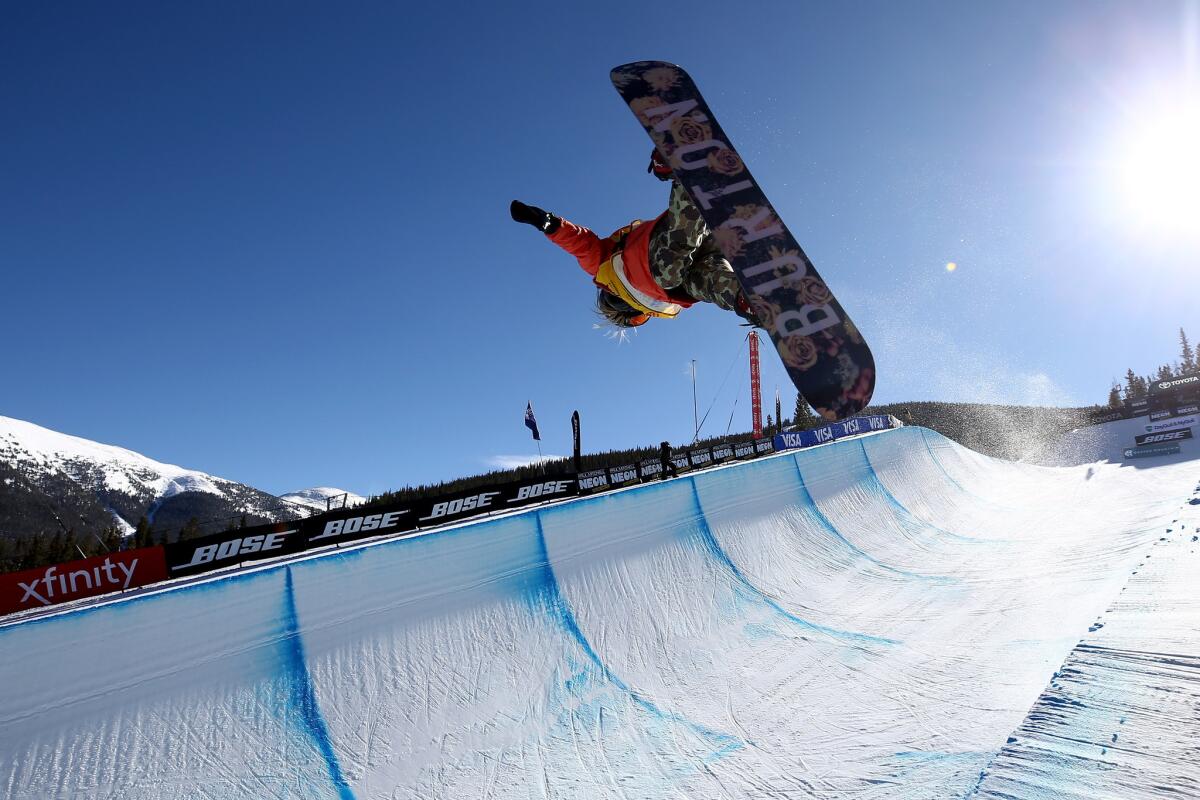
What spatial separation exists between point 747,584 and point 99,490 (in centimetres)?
17783

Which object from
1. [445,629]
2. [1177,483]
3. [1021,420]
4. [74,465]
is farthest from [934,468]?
[74,465]

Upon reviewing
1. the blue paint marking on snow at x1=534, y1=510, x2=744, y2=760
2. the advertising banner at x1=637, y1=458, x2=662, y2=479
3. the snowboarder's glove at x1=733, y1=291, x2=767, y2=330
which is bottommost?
the blue paint marking on snow at x1=534, y1=510, x2=744, y2=760

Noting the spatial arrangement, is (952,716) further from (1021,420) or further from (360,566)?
(1021,420)

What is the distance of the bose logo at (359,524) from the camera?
13484mm

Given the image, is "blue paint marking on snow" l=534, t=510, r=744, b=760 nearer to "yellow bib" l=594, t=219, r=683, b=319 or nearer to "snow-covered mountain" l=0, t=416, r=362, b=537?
"yellow bib" l=594, t=219, r=683, b=319

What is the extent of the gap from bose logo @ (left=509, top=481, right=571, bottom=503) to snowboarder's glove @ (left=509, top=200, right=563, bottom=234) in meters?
13.7

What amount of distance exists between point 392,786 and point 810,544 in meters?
4.97

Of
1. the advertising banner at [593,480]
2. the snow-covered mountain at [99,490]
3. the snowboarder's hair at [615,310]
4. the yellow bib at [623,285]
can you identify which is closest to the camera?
the yellow bib at [623,285]

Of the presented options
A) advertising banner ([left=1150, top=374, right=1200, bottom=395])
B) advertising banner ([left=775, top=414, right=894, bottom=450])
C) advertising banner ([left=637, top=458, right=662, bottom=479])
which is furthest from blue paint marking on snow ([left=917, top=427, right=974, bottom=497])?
advertising banner ([left=1150, top=374, right=1200, bottom=395])

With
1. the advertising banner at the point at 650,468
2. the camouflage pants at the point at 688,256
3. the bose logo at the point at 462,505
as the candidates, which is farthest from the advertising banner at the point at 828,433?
the camouflage pants at the point at 688,256

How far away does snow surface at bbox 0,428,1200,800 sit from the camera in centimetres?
243

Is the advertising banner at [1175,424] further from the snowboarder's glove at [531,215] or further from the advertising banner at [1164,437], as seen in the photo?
the snowboarder's glove at [531,215]

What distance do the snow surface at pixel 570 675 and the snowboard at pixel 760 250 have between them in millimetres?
1686

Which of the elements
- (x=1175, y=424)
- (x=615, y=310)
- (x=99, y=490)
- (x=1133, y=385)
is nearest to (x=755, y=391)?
→ (x=1175, y=424)
